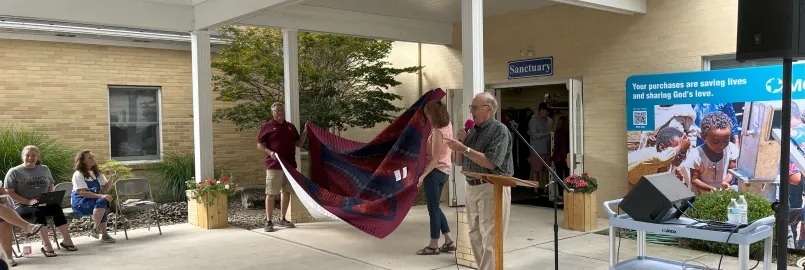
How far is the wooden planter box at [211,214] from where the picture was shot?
7.56 metres

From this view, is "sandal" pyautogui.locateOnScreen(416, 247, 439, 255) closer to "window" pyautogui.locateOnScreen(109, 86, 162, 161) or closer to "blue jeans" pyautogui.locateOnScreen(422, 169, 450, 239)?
"blue jeans" pyautogui.locateOnScreen(422, 169, 450, 239)

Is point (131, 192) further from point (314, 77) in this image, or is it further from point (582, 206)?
point (582, 206)

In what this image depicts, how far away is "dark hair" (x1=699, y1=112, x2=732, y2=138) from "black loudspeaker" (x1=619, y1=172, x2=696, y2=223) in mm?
2892

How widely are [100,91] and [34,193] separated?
14.0 ft

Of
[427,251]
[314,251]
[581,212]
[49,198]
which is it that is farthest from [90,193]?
[581,212]

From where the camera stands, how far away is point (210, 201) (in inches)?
298

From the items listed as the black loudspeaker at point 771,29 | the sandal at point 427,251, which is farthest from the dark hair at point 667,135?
the black loudspeaker at point 771,29

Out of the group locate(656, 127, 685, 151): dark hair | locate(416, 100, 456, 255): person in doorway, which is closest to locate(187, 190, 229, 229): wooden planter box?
locate(416, 100, 456, 255): person in doorway

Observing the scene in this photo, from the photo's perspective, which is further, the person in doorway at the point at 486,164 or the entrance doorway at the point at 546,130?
the entrance doorway at the point at 546,130

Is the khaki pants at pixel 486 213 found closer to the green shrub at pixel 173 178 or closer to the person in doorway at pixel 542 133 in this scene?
the person in doorway at pixel 542 133

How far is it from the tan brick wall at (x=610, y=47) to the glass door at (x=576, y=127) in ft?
0.25

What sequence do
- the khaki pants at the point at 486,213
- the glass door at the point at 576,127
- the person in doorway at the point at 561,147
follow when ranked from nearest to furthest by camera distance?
the khaki pants at the point at 486,213
the glass door at the point at 576,127
the person in doorway at the point at 561,147

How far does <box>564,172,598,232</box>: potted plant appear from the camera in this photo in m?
6.98

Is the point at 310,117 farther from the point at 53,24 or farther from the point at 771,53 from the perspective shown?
the point at 771,53
